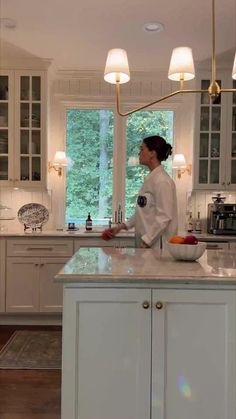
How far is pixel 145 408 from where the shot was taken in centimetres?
168

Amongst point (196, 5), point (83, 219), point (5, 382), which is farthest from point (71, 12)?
point (5, 382)

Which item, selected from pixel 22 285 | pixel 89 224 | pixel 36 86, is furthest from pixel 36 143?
pixel 22 285

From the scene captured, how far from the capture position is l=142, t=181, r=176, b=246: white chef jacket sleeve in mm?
2410

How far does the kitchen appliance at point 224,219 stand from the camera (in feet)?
13.1

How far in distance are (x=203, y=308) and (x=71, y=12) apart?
8.10 ft

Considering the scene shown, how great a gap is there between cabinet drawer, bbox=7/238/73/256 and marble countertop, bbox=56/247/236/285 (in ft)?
5.29

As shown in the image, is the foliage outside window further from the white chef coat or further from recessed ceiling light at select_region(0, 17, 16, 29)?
the white chef coat

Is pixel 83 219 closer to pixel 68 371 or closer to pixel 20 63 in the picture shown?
pixel 20 63

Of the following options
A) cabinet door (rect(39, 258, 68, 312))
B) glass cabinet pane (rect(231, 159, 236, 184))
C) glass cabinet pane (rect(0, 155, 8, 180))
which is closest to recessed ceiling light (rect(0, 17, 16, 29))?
glass cabinet pane (rect(0, 155, 8, 180))

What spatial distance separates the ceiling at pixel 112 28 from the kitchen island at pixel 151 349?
221 centimetres

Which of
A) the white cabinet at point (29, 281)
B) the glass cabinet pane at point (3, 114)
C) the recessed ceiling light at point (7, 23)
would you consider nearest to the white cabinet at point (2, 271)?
the white cabinet at point (29, 281)

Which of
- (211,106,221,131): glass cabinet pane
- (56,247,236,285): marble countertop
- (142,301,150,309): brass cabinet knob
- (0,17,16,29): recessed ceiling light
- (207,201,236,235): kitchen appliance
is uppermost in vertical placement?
(0,17,16,29): recessed ceiling light

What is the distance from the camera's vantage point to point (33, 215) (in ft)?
→ 13.8

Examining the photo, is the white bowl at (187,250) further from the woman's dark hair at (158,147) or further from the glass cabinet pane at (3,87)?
the glass cabinet pane at (3,87)
